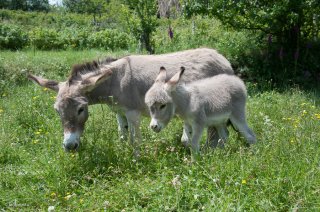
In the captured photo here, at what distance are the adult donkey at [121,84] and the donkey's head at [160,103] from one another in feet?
1.84

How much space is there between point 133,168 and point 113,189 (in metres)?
0.56

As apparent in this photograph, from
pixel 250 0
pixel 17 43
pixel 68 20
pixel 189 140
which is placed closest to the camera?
pixel 189 140

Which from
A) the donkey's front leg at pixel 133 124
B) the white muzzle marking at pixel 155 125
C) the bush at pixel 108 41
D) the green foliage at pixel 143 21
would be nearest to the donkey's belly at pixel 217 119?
the white muzzle marking at pixel 155 125

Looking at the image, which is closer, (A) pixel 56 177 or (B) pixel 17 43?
(A) pixel 56 177

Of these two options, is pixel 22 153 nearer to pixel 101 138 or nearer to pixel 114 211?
pixel 101 138

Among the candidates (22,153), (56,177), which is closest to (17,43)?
(22,153)

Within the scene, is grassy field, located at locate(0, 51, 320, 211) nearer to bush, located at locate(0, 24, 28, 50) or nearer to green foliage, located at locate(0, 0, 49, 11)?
bush, located at locate(0, 24, 28, 50)

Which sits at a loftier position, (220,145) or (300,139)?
(300,139)

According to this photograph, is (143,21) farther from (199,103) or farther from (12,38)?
(12,38)

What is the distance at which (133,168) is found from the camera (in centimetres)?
439

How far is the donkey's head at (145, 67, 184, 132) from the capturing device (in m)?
4.29

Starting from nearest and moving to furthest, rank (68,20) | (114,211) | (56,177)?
(114,211) → (56,177) → (68,20)

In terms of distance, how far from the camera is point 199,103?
4.64 m

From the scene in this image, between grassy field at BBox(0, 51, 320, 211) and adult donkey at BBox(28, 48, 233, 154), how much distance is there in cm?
28
